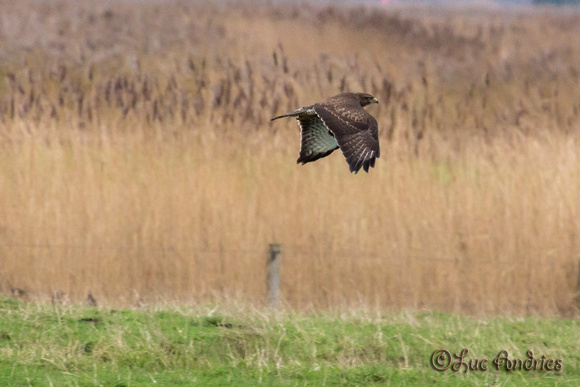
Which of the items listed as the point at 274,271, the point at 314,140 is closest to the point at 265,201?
the point at 274,271

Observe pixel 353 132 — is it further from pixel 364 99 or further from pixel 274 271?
pixel 274 271

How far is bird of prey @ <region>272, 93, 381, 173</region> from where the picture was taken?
18.2ft

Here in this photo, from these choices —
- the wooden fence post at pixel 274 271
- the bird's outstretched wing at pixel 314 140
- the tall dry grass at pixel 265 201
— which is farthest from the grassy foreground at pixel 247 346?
the bird's outstretched wing at pixel 314 140

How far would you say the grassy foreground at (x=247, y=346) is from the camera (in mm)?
5918

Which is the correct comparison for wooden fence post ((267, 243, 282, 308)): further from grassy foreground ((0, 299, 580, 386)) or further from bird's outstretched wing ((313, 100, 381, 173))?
bird's outstretched wing ((313, 100, 381, 173))

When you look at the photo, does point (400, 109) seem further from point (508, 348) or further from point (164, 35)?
point (164, 35)

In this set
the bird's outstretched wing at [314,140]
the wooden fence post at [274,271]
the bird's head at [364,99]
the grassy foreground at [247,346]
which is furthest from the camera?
the wooden fence post at [274,271]

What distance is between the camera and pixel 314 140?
21.2 feet

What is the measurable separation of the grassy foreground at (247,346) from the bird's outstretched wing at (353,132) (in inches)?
55.6

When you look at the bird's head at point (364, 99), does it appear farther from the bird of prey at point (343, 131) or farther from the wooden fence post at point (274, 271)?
the wooden fence post at point (274, 271)

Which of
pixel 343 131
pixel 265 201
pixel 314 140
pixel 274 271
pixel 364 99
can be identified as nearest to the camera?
pixel 343 131

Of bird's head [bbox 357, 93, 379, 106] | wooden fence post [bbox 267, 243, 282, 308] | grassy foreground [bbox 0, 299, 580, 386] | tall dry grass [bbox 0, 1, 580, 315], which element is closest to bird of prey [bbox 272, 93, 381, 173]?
bird's head [bbox 357, 93, 379, 106]

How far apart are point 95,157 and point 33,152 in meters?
0.62

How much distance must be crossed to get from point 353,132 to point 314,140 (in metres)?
0.78
